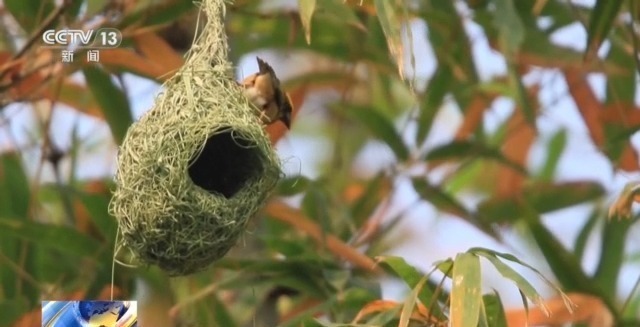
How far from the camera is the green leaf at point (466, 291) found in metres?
1.40

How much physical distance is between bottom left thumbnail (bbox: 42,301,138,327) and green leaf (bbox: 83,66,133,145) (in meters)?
0.61

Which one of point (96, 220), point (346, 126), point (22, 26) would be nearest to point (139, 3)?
point (22, 26)

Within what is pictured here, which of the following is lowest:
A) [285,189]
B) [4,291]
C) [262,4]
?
[4,291]

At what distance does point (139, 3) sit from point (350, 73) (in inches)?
21.9

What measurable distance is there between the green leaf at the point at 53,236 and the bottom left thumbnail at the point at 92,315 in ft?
1.75

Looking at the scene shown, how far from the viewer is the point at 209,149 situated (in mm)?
1586

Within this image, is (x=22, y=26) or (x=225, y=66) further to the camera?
(x=22, y=26)

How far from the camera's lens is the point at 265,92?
1.61 meters

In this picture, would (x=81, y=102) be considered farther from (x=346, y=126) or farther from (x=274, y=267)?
(x=346, y=126)

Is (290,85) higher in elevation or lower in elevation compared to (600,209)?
higher

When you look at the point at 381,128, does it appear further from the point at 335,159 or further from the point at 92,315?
the point at 92,315

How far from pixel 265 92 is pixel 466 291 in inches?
13.6

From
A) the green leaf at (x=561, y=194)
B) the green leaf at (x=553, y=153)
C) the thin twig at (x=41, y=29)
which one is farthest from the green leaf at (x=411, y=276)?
the green leaf at (x=553, y=153)

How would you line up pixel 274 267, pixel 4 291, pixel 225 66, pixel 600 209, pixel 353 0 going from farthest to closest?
pixel 600 209 < pixel 4 291 < pixel 274 267 < pixel 353 0 < pixel 225 66
